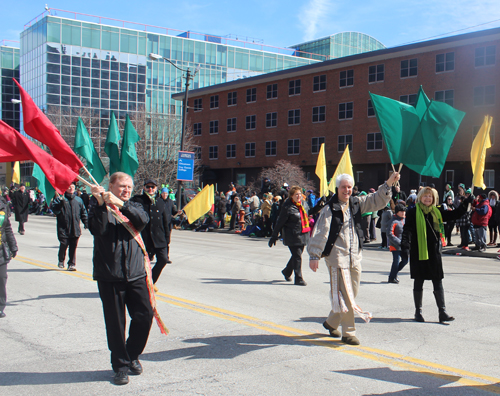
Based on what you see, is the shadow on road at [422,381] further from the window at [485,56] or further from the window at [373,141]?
the window at [373,141]

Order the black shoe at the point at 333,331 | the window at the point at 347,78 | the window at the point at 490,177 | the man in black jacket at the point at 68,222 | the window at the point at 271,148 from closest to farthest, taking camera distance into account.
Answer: the black shoe at the point at 333,331
the man in black jacket at the point at 68,222
the window at the point at 490,177
the window at the point at 347,78
the window at the point at 271,148

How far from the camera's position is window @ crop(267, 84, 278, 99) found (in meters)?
49.3

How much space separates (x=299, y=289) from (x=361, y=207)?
3695mm

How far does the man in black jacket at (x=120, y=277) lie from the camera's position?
456cm

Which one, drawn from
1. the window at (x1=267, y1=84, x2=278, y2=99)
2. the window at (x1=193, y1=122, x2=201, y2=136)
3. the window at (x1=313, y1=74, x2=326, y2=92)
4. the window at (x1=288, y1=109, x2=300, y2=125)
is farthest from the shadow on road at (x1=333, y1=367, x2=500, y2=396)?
the window at (x1=193, y1=122, x2=201, y2=136)

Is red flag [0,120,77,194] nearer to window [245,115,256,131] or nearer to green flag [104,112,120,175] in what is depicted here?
green flag [104,112,120,175]

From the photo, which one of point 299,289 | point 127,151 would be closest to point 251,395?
point 299,289

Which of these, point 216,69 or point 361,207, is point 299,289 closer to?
point 361,207

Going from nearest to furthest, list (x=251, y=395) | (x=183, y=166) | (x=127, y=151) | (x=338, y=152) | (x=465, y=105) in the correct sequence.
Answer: (x=251, y=395)
(x=127, y=151)
(x=183, y=166)
(x=465, y=105)
(x=338, y=152)

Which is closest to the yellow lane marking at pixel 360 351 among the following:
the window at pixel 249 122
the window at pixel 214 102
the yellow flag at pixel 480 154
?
the yellow flag at pixel 480 154

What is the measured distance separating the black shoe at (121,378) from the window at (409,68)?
3865cm

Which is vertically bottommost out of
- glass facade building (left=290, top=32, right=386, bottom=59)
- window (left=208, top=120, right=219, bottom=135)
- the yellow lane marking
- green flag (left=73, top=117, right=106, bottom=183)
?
the yellow lane marking

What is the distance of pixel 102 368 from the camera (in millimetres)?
4977

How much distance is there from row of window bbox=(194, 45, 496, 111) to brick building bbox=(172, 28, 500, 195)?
0.23 ft
